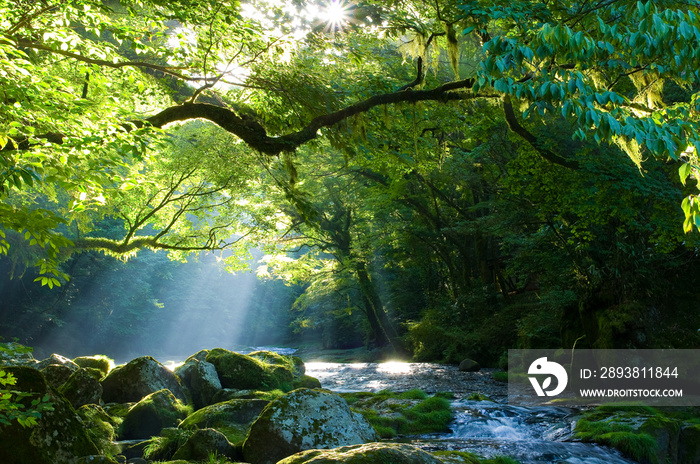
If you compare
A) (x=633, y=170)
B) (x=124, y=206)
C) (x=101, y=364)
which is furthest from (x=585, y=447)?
(x=124, y=206)

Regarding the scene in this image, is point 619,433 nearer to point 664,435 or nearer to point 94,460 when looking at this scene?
point 664,435

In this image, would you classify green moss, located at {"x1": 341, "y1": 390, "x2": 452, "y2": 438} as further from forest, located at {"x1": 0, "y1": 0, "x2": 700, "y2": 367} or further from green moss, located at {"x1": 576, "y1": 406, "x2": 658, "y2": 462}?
forest, located at {"x1": 0, "y1": 0, "x2": 700, "y2": 367}

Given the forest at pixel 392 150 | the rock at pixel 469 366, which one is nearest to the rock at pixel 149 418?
the forest at pixel 392 150

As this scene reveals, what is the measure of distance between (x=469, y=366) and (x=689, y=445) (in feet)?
29.8

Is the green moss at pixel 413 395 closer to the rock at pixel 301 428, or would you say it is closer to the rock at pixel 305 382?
the rock at pixel 305 382

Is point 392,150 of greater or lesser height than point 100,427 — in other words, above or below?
above

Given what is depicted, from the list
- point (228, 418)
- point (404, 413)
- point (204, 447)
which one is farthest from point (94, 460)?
point (404, 413)

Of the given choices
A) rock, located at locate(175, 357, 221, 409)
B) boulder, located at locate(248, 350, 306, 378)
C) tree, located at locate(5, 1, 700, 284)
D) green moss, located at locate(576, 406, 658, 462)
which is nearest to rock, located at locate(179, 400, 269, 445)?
rock, located at locate(175, 357, 221, 409)

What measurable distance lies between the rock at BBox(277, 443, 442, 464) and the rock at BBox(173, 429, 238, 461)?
7.40 ft

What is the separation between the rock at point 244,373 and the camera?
10.8m

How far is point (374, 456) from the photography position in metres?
3.73

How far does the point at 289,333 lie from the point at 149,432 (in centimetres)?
4240

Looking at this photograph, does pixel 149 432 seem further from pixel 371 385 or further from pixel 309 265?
pixel 309 265

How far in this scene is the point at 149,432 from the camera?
761 cm
